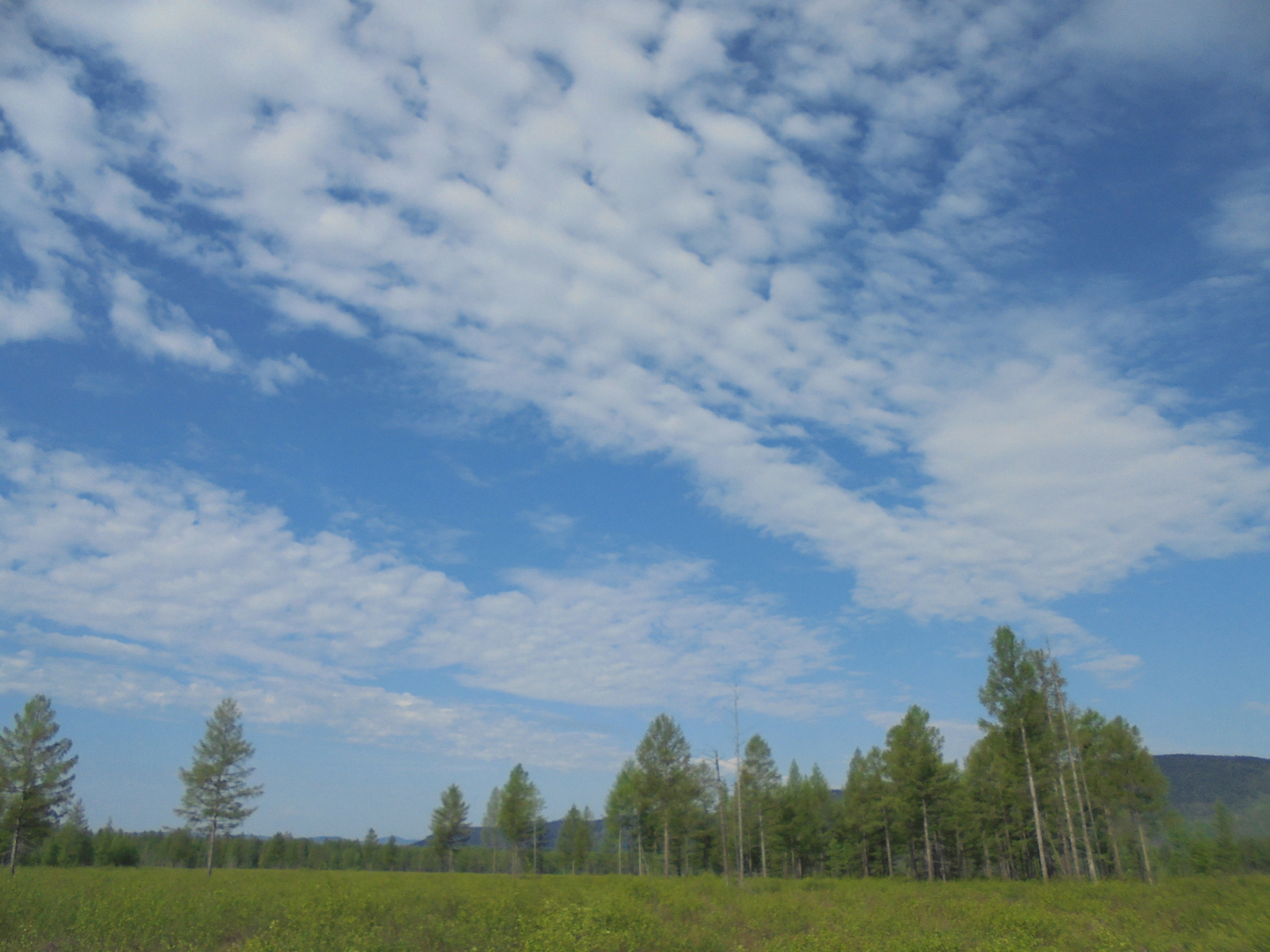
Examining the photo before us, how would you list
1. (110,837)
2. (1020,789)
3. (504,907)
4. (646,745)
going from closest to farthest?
(504,907) < (1020,789) < (646,745) < (110,837)

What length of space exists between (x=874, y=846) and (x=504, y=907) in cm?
5935

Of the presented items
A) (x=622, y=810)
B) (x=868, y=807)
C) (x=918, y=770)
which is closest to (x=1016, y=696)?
(x=918, y=770)

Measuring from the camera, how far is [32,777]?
37656 millimetres

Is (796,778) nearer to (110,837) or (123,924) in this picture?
(123,924)

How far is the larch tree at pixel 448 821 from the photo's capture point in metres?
74.2

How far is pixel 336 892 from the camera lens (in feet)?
77.4

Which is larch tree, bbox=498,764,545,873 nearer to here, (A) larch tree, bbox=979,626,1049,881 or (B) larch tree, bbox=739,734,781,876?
(B) larch tree, bbox=739,734,781,876

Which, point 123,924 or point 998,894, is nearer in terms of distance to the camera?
point 123,924

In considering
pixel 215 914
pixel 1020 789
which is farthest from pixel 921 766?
pixel 215 914

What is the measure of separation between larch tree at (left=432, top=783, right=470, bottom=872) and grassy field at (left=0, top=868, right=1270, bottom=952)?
5015cm

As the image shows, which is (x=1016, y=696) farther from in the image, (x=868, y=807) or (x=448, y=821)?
(x=448, y=821)

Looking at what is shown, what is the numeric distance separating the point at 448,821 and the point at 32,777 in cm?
4387

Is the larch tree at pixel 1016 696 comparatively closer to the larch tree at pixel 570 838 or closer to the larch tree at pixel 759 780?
the larch tree at pixel 759 780

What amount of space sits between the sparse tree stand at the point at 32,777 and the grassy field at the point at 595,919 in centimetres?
1281
